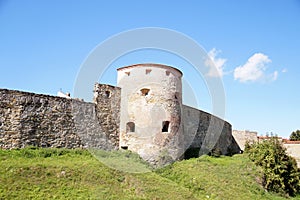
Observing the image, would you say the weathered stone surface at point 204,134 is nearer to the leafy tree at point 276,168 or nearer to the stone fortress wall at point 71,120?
the stone fortress wall at point 71,120

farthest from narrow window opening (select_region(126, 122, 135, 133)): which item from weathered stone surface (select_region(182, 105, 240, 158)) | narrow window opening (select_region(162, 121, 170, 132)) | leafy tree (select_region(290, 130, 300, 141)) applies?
leafy tree (select_region(290, 130, 300, 141))

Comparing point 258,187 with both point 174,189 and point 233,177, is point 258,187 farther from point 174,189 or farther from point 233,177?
point 174,189

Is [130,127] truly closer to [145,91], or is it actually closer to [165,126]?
[165,126]

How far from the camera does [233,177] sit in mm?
14695

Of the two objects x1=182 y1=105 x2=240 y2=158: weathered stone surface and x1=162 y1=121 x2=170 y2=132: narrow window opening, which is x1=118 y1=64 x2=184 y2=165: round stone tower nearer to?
x1=162 y1=121 x2=170 y2=132: narrow window opening

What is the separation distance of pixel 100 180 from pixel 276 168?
34.7 ft

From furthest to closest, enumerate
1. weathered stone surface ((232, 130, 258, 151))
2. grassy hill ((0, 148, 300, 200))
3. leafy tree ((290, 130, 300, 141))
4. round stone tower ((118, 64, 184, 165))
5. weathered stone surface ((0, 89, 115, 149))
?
1. leafy tree ((290, 130, 300, 141))
2. weathered stone surface ((232, 130, 258, 151))
3. round stone tower ((118, 64, 184, 165))
4. weathered stone surface ((0, 89, 115, 149))
5. grassy hill ((0, 148, 300, 200))

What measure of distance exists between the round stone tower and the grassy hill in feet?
3.34

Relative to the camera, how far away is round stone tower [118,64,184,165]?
14.8m

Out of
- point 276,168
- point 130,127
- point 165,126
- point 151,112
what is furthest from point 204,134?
point 151,112

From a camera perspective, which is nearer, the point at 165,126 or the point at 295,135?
the point at 165,126

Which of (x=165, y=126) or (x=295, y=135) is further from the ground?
(x=295, y=135)

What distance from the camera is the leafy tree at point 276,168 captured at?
1586 centimetres

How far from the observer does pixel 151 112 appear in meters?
15.1
